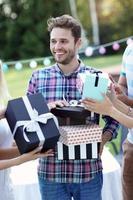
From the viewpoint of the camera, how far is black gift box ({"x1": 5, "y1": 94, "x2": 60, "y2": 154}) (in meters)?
1.95

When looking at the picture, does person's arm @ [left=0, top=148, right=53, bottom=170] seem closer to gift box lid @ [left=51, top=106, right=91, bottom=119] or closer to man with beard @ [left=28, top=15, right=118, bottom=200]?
gift box lid @ [left=51, top=106, right=91, bottom=119]

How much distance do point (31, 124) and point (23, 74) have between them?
508 inches

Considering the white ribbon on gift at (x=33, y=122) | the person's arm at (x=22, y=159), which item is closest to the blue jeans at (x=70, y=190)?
the person's arm at (x=22, y=159)

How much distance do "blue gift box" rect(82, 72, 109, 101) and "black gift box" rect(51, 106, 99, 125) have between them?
108 mm

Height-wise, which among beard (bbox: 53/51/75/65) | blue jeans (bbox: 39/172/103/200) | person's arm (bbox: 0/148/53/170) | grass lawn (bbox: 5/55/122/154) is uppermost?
beard (bbox: 53/51/75/65)

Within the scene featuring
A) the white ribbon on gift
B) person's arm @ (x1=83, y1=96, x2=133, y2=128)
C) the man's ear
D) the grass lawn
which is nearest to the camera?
the white ribbon on gift

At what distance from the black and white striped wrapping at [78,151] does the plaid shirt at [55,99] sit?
19cm

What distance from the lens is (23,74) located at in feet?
48.4

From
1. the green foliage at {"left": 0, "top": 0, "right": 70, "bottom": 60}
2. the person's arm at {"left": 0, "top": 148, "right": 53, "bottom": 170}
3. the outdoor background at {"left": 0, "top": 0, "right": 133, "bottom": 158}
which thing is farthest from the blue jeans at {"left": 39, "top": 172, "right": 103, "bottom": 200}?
the green foliage at {"left": 0, "top": 0, "right": 70, "bottom": 60}

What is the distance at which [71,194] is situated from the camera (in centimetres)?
246

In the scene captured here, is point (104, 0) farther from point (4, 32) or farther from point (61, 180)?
point (61, 180)

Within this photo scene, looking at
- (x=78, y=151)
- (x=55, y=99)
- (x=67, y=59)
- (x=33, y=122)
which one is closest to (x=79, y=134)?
(x=78, y=151)

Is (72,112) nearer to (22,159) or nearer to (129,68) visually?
(22,159)

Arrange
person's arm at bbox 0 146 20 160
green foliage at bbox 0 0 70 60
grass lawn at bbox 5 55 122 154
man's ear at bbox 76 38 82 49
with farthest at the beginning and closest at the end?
green foliage at bbox 0 0 70 60 → grass lawn at bbox 5 55 122 154 → man's ear at bbox 76 38 82 49 → person's arm at bbox 0 146 20 160
